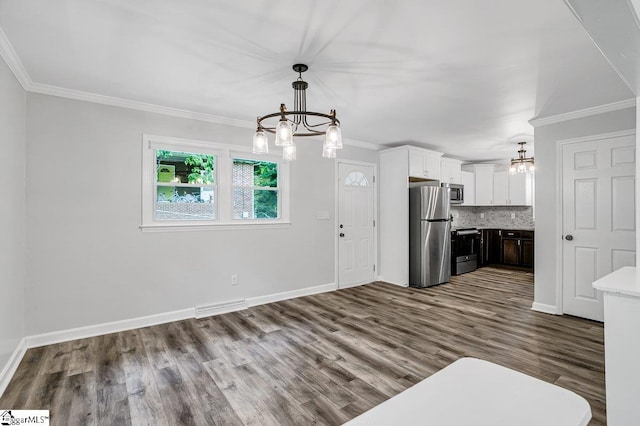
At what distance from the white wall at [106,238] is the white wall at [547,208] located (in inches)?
143

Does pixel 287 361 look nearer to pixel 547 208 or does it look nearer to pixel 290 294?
pixel 290 294

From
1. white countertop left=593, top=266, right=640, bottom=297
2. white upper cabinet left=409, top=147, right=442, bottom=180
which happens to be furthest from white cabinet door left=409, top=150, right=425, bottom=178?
white countertop left=593, top=266, right=640, bottom=297

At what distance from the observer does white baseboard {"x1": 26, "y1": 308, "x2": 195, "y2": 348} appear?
299 centimetres

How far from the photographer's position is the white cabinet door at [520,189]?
6.59 meters

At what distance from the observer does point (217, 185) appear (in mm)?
3994

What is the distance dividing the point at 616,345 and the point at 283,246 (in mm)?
3538

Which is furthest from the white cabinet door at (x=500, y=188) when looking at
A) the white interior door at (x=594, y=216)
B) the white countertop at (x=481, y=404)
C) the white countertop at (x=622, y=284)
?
the white countertop at (x=481, y=404)

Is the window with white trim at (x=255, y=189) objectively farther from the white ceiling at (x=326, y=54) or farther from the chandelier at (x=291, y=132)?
the chandelier at (x=291, y=132)

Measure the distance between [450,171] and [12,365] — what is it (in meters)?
6.68

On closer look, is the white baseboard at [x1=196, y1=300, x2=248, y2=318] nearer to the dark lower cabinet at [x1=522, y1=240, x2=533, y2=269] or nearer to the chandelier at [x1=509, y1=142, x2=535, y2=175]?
the chandelier at [x1=509, y1=142, x2=535, y2=175]

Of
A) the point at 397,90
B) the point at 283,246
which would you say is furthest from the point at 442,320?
the point at 397,90

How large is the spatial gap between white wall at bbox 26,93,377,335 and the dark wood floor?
0.33 meters

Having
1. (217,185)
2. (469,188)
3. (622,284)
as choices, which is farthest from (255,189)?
(469,188)

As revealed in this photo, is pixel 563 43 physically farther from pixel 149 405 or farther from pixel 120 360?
pixel 120 360
